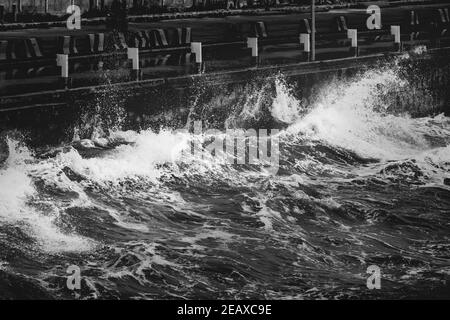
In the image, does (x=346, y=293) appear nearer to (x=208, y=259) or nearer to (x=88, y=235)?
(x=208, y=259)

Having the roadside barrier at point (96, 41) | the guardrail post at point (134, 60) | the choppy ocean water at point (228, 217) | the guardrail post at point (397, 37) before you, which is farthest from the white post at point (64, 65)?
the guardrail post at point (397, 37)

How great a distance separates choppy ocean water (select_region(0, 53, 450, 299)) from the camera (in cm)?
1325

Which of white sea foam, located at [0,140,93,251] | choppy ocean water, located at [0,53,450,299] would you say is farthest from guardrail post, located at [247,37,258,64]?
white sea foam, located at [0,140,93,251]

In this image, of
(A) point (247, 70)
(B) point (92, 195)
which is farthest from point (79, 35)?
(B) point (92, 195)

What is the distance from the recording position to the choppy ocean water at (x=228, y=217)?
1325cm

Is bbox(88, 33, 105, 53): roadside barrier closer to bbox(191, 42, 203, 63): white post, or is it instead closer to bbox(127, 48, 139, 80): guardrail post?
bbox(127, 48, 139, 80): guardrail post

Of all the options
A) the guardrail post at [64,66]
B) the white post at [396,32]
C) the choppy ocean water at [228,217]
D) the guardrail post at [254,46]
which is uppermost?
the white post at [396,32]

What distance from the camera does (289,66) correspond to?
23906 millimetres

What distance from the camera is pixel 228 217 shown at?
16344 millimetres

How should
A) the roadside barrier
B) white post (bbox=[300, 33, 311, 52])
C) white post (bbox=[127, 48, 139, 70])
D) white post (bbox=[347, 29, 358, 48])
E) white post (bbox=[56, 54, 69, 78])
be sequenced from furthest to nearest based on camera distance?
1. white post (bbox=[347, 29, 358, 48])
2. white post (bbox=[300, 33, 311, 52])
3. the roadside barrier
4. white post (bbox=[127, 48, 139, 70])
5. white post (bbox=[56, 54, 69, 78])

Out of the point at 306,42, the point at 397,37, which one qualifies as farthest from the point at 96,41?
the point at 397,37

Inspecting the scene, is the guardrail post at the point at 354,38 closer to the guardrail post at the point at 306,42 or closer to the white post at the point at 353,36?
the white post at the point at 353,36

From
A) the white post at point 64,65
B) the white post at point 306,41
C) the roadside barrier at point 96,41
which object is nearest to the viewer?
the white post at point 64,65

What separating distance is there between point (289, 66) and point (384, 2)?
878cm
